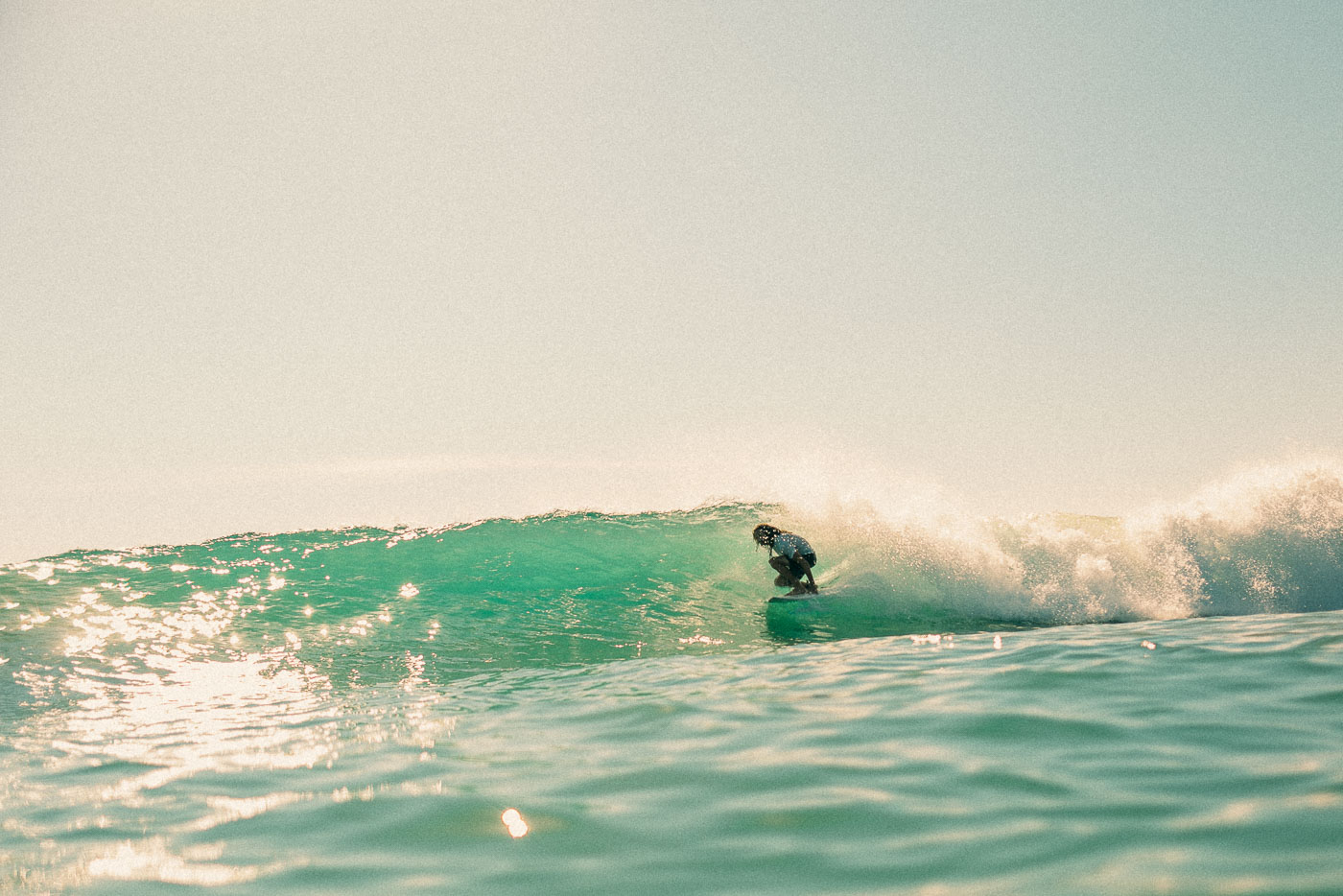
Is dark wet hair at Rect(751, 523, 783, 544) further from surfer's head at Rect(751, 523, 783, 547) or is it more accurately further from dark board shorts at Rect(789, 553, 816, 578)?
dark board shorts at Rect(789, 553, 816, 578)

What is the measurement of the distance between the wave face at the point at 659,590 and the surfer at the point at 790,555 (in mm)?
472

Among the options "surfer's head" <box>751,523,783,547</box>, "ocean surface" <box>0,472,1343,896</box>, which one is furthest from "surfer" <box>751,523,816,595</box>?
"ocean surface" <box>0,472,1343,896</box>

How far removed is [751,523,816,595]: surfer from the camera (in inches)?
470

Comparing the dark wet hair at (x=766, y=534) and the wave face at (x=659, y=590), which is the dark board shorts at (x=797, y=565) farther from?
the wave face at (x=659, y=590)

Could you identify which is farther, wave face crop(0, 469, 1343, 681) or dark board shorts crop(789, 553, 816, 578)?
dark board shorts crop(789, 553, 816, 578)

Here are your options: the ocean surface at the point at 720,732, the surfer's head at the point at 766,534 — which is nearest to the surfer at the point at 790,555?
the surfer's head at the point at 766,534

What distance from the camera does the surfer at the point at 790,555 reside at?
11938 mm

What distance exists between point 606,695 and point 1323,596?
39.7 ft

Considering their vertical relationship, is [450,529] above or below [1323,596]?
above

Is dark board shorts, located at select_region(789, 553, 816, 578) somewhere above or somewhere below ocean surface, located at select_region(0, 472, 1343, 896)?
above

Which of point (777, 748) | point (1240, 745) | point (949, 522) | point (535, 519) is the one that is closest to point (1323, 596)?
point (949, 522)

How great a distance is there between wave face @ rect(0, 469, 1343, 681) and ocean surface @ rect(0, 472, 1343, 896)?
0.27ft

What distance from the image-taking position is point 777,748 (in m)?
4.32

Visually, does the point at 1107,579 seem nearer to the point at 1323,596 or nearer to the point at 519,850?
the point at 1323,596
